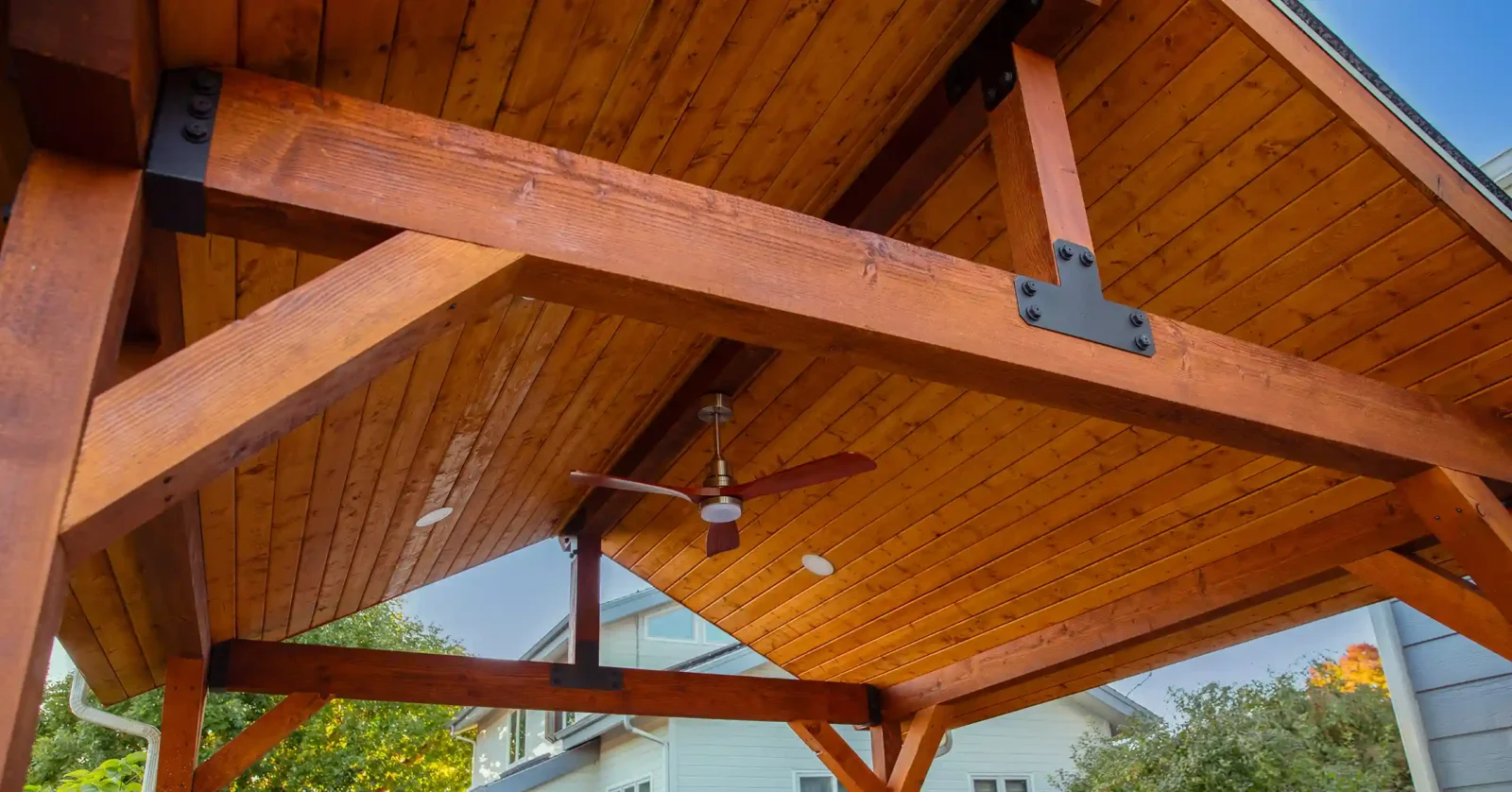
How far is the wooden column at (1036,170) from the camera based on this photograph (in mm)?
2270

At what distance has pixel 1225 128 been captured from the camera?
2857 millimetres

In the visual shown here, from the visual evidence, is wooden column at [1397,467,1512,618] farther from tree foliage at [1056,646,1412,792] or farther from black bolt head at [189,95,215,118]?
tree foliage at [1056,646,1412,792]

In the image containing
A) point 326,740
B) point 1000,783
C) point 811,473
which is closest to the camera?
point 811,473

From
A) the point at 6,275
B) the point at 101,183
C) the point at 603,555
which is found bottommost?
the point at 6,275

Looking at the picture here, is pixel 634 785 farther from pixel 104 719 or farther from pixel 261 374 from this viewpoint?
pixel 261 374

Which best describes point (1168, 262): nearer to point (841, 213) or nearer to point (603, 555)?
point (841, 213)

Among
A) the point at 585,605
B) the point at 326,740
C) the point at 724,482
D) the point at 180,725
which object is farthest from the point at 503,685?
the point at 326,740

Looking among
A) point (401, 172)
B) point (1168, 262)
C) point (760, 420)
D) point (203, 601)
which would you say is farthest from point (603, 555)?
point (401, 172)

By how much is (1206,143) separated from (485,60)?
192 centimetres

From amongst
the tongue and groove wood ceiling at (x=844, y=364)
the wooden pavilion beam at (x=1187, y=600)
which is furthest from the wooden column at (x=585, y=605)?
the wooden pavilion beam at (x=1187, y=600)

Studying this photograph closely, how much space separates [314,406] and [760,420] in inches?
118

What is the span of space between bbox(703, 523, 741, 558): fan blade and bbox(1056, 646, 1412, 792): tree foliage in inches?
215

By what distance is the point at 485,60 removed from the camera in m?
2.21

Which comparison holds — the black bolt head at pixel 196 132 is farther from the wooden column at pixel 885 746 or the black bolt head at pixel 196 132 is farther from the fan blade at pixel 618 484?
the wooden column at pixel 885 746
